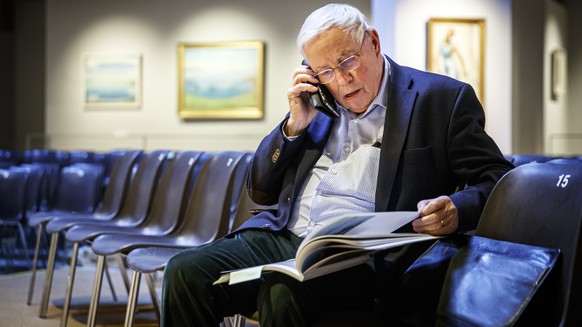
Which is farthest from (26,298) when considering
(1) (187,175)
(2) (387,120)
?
Answer: (2) (387,120)

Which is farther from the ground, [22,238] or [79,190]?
[79,190]

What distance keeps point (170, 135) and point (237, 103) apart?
40.7 inches

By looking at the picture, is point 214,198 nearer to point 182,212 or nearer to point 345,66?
point 182,212

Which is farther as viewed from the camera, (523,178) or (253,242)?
(253,242)

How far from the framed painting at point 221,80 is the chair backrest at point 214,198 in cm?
676

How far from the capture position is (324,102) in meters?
2.04

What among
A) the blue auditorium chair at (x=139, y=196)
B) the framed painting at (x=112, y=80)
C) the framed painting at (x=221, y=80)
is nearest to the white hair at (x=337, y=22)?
the blue auditorium chair at (x=139, y=196)

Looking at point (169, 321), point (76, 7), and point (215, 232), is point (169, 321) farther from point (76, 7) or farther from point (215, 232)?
point (76, 7)

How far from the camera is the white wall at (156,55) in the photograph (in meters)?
9.98

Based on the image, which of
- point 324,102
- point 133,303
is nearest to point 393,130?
point 324,102

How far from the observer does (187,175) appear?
3.46m

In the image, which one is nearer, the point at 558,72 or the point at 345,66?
the point at 345,66

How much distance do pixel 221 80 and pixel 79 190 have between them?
5424mm

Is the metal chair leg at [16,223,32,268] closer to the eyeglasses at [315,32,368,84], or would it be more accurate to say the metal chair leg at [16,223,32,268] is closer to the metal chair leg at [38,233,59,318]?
the metal chair leg at [38,233,59,318]
